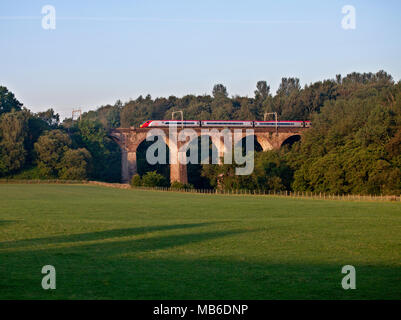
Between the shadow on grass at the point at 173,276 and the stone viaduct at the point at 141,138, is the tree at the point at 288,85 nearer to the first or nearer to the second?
the stone viaduct at the point at 141,138

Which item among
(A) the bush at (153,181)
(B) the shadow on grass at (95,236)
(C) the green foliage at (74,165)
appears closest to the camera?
(B) the shadow on grass at (95,236)

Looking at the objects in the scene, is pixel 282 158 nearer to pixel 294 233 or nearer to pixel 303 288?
pixel 294 233

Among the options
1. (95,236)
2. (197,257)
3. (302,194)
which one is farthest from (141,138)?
(197,257)

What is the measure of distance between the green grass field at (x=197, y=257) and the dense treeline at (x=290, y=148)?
32.6m

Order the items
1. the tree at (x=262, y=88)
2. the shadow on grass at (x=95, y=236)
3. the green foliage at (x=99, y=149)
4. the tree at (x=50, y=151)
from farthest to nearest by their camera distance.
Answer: the tree at (x=262, y=88)
the green foliage at (x=99, y=149)
the tree at (x=50, y=151)
the shadow on grass at (x=95, y=236)

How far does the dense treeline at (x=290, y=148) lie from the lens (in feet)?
184

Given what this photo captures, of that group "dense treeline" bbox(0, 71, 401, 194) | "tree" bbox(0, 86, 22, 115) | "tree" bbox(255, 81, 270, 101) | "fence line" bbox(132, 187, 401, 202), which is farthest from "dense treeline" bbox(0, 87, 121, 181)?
"tree" bbox(255, 81, 270, 101)

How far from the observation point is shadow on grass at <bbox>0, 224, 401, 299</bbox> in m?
10.2

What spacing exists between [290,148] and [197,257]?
75.3 meters

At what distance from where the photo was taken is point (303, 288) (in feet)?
34.8

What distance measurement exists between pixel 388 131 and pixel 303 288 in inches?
2132

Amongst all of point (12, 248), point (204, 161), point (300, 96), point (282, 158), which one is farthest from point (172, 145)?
point (12, 248)

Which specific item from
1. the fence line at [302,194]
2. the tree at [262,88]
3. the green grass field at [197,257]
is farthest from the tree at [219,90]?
the green grass field at [197,257]

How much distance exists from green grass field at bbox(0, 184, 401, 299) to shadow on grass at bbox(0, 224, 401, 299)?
0.7 inches
